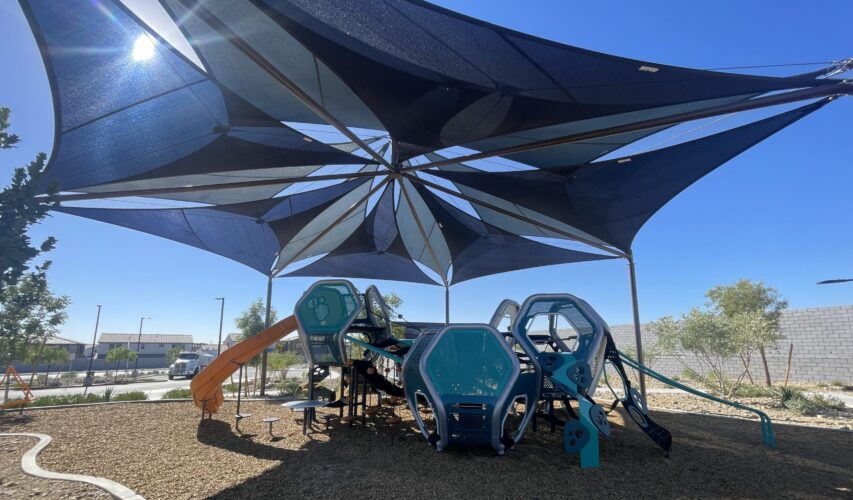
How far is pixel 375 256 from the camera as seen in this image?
1684 cm

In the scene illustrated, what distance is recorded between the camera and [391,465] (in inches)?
222

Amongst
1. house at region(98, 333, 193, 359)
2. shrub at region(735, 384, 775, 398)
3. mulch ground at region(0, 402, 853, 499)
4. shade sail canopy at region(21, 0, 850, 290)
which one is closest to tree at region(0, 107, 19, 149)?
shade sail canopy at region(21, 0, 850, 290)

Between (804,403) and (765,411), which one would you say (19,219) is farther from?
(804,403)

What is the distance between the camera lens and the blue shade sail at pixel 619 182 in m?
7.61

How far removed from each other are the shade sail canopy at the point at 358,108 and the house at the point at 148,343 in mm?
57741

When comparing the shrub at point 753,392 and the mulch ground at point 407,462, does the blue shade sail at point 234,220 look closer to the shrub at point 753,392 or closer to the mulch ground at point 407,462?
the mulch ground at point 407,462

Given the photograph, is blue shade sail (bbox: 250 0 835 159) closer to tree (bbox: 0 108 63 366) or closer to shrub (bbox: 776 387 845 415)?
tree (bbox: 0 108 63 366)

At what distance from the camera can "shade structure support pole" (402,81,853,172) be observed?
479 cm

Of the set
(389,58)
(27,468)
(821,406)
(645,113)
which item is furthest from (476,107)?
(821,406)

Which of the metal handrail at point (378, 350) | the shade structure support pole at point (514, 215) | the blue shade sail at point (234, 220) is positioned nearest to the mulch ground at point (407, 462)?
the metal handrail at point (378, 350)

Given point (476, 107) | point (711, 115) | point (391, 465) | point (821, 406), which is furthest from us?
point (821, 406)

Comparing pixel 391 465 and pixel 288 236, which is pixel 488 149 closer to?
pixel 391 465

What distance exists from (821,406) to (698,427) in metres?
5.97

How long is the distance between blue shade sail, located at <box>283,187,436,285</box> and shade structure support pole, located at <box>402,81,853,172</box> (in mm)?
5355
